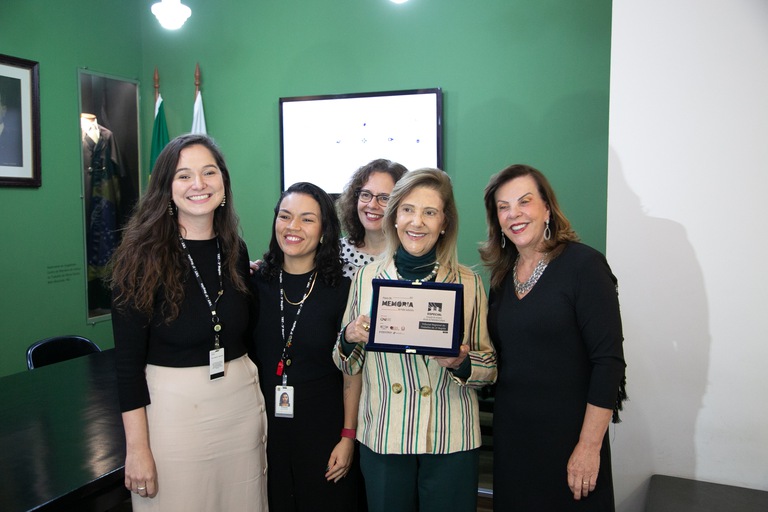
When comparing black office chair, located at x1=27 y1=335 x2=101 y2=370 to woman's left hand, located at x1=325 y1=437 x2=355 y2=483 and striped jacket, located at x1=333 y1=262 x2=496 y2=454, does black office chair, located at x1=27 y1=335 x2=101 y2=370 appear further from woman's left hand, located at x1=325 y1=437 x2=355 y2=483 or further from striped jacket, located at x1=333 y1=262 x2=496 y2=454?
striped jacket, located at x1=333 y1=262 x2=496 y2=454

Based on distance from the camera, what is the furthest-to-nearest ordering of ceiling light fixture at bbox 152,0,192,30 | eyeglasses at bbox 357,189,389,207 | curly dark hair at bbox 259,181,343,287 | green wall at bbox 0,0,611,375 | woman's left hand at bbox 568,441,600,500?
green wall at bbox 0,0,611,375
ceiling light fixture at bbox 152,0,192,30
eyeglasses at bbox 357,189,389,207
curly dark hair at bbox 259,181,343,287
woman's left hand at bbox 568,441,600,500

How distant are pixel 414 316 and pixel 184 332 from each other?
70cm

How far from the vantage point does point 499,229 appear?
215cm

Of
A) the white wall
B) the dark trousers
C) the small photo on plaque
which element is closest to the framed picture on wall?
the small photo on plaque

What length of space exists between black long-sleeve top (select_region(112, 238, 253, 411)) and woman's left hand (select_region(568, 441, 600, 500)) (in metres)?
1.10

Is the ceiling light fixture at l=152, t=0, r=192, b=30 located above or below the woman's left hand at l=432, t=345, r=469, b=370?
above

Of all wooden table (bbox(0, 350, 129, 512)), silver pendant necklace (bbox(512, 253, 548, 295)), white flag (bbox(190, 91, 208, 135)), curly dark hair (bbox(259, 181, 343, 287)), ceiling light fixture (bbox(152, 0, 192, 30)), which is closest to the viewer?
wooden table (bbox(0, 350, 129, 512))

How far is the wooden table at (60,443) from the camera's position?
1739 mm

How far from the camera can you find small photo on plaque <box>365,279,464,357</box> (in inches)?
72.1

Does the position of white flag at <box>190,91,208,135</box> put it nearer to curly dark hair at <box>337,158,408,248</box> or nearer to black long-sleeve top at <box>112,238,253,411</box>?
curly dark hair at <box>337,158,408,248</box>

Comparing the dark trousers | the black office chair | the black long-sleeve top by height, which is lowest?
the dark trousers

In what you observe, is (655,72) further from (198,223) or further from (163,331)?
(163,331)

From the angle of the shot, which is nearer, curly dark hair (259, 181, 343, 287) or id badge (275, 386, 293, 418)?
id badge (275, 386, 293, 418)

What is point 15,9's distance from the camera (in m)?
4.07
